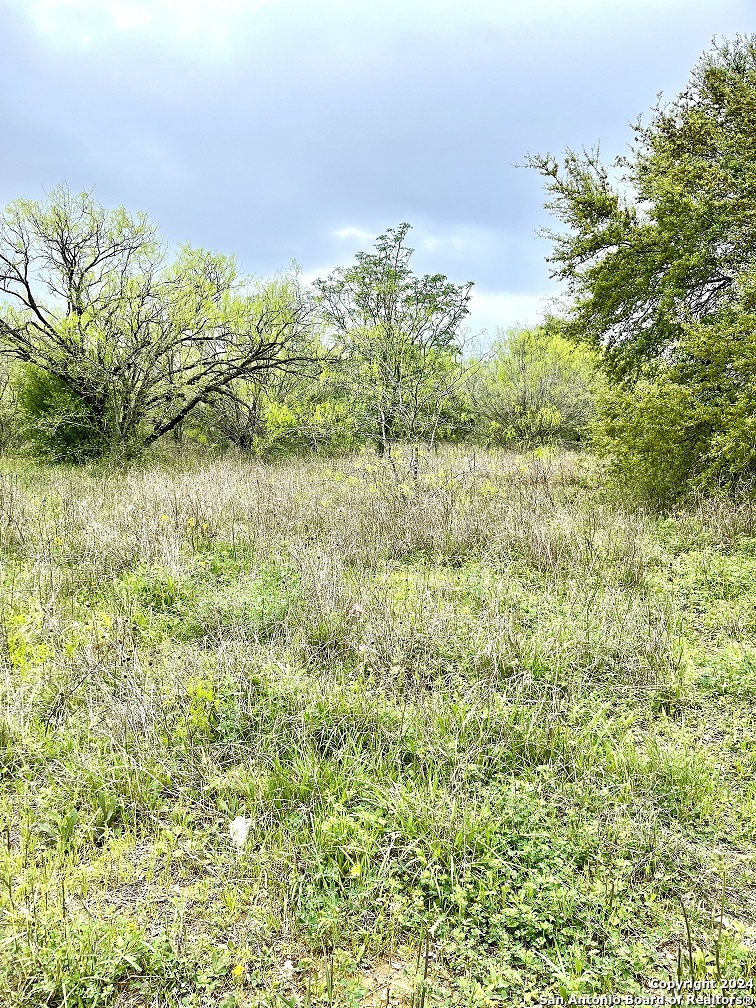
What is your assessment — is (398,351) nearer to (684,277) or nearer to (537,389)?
(684,277)

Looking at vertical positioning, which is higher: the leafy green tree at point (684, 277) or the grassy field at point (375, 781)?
the leafy green tree at point (684, 277)

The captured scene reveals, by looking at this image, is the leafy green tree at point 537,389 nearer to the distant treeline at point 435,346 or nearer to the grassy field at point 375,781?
the distant treeline at point 435,346

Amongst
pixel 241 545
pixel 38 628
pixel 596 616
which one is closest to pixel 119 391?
pixel 241 545

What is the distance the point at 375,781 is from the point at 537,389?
1687 centimetres

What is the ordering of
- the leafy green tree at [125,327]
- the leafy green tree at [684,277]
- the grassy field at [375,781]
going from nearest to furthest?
the grassy field at [375,781], the leafy green tree at [684,277], the leafy green tree at [125,327]

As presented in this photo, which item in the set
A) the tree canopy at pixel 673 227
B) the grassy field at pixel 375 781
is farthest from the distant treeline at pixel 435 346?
the grassy field at pixel 375 781

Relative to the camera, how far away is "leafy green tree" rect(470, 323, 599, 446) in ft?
58.3

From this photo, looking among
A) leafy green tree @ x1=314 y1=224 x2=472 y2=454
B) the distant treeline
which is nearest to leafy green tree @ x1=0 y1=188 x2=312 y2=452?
the distant treeline

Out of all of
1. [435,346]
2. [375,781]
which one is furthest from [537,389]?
[375,781]

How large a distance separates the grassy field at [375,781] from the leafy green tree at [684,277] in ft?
8.96

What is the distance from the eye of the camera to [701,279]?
8.01m

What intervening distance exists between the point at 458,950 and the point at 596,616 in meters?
2.75

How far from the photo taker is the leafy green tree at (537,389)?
17766 mm

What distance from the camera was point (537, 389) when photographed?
17844mm
